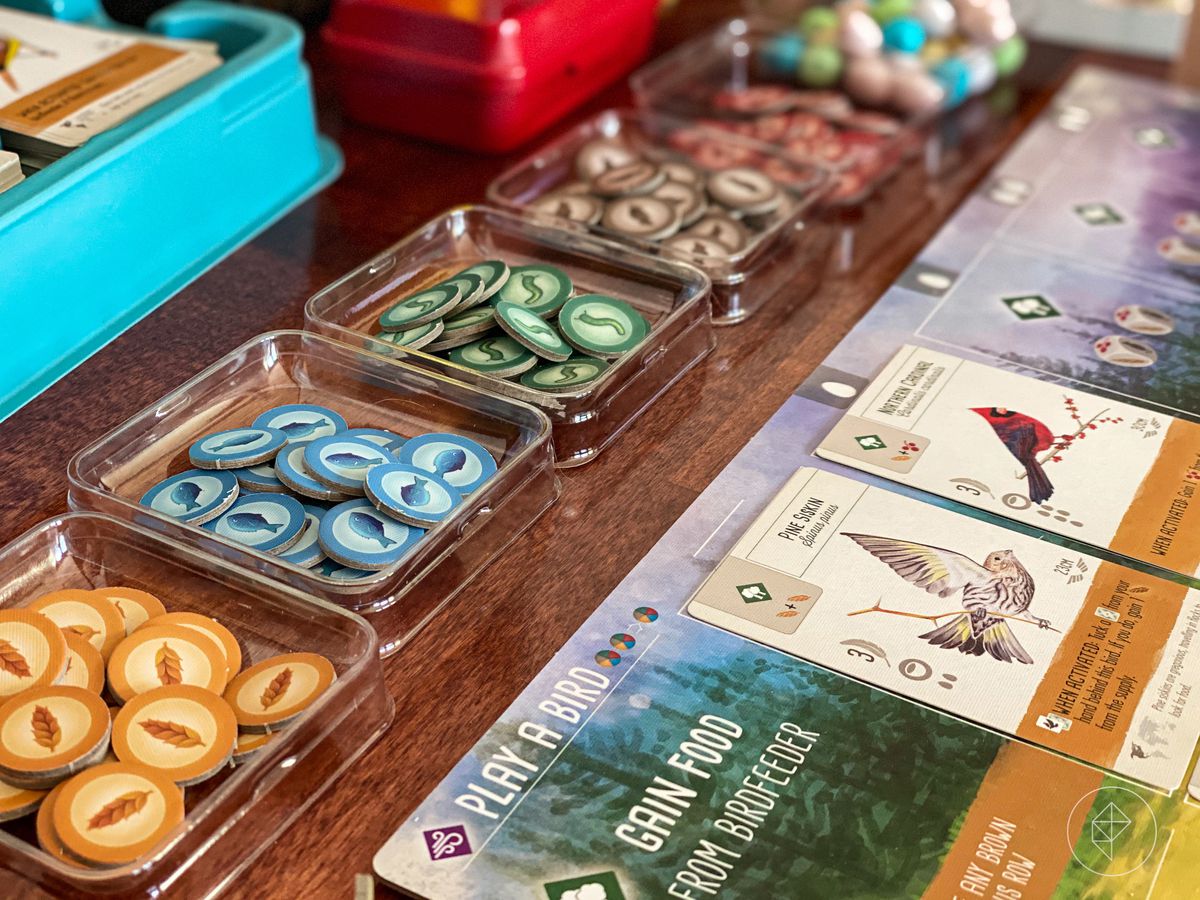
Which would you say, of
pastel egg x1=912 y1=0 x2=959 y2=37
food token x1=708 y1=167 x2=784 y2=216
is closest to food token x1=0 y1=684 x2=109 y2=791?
food token x1=708 y1=167 x2=784 y2=216

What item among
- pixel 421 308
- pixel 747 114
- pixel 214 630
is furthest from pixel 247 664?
pixel 747 114

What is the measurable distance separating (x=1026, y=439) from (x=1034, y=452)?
2cm

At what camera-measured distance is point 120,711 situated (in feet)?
2.22

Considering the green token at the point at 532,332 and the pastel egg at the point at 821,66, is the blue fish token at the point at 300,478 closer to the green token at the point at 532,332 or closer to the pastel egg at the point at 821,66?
the green token at the point at 532,332

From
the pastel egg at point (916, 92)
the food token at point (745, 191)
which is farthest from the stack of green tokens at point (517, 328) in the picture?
the pastel egg at point (916, 92)

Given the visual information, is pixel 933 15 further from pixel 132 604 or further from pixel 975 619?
pixel 132 604

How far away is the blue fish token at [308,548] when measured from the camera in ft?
2.63

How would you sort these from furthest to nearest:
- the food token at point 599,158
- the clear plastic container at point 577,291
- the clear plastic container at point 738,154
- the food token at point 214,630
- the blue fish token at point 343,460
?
the food token at point 599,158 → the clear plastic container at point 738,154 → the clear plastic container at point 577,291 → the blue fish token at point 343,460 → the food token at point 214,630

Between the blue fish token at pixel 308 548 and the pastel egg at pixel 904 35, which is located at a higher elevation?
the pastel egg at pixel 904 35

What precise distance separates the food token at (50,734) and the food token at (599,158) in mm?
721

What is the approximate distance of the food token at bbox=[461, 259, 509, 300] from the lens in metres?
1.00

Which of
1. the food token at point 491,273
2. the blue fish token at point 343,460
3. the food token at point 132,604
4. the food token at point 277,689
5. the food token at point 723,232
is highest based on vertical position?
the food token at point 491,273

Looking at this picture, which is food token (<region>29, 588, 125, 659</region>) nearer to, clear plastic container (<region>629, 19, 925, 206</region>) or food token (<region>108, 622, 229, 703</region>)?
food token (<region>108, 622, 229, 703</region>)

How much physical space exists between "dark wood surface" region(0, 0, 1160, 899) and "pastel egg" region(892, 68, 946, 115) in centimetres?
6
